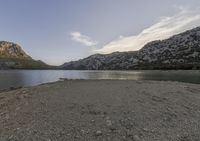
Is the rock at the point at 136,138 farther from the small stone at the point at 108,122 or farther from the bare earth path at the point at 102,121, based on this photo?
the small stone at the point at 108,122

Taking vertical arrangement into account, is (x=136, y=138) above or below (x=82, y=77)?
above

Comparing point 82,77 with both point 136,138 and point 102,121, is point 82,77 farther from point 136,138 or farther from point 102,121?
point 136,138

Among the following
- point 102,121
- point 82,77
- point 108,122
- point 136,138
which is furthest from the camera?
point 82,77

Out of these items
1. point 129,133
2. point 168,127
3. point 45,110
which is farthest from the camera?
point 45,110

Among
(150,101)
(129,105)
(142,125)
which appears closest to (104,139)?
(142,125)

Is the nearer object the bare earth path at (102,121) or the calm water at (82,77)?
the bare earth path at (102,121)

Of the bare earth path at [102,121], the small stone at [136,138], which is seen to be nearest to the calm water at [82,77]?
the bare earth path at [102,121]

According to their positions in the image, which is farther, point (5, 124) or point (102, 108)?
point (102, 108)

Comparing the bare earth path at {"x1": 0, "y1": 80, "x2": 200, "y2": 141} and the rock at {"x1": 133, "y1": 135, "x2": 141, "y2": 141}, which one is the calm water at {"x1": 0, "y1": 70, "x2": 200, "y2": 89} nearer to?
the bare earth path at {"x1": 0, "y1": 80, "x2": 200, "y2": 141}

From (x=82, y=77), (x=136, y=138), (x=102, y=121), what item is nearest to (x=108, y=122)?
(x=102, y=121)

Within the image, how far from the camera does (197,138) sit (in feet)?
26.0

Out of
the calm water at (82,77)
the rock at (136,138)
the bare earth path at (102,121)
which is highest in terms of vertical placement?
the bare earth path at (102,121)

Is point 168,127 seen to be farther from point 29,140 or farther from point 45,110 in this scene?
point 45,110

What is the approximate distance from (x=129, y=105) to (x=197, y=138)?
484 cm
